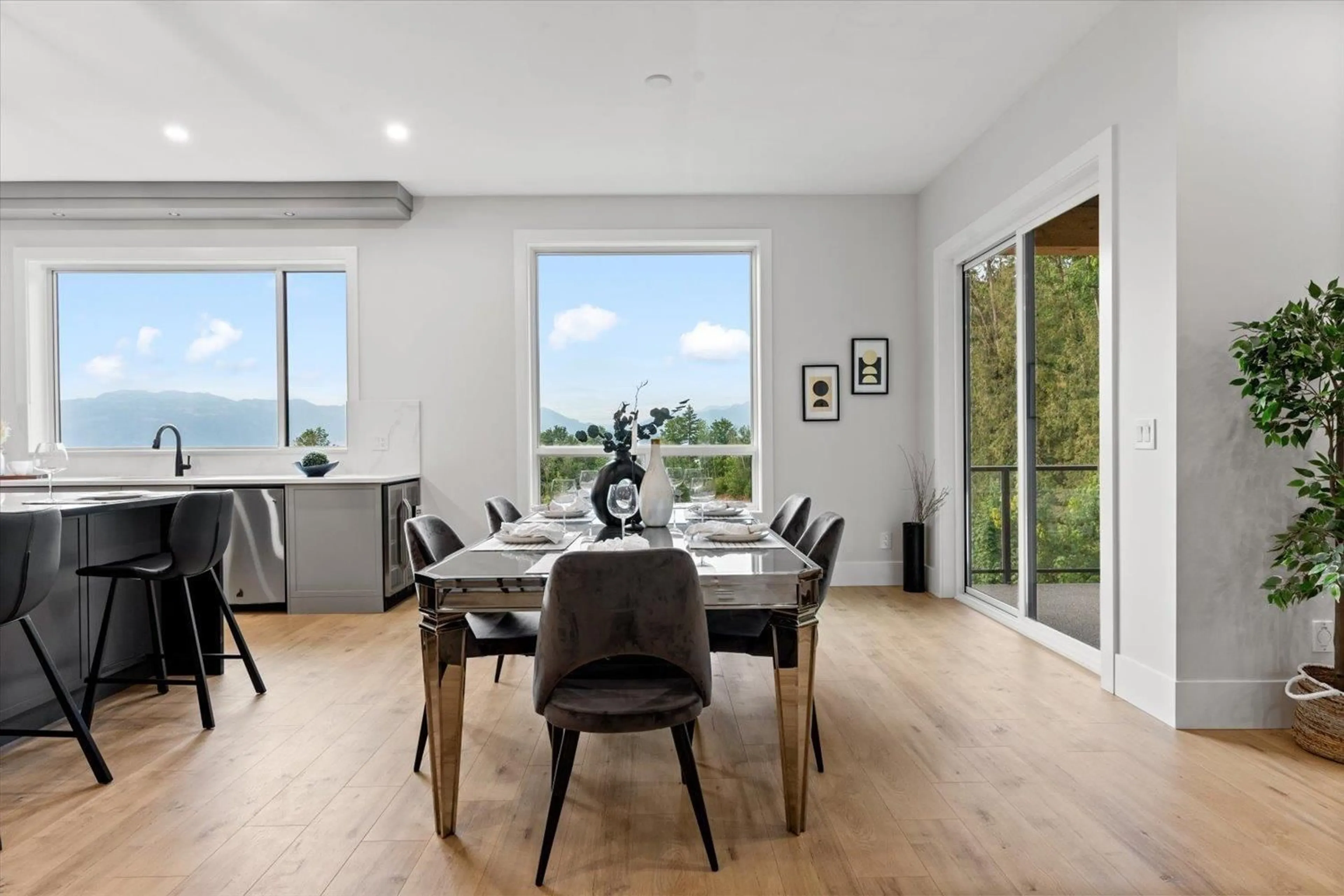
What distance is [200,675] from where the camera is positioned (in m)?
2.81

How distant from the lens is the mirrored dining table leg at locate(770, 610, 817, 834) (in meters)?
1.95

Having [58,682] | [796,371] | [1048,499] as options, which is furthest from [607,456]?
[58,682]

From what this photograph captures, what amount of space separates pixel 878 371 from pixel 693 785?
408cm

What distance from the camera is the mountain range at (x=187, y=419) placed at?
5.50 metres

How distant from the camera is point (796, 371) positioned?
211 inches

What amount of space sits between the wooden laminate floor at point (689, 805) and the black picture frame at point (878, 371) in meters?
2.51

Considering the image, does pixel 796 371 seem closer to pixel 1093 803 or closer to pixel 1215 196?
pixel 1215 196

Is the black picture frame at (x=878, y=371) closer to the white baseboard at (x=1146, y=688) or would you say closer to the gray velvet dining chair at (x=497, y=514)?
the white baseboard at (x=1146, y=688)

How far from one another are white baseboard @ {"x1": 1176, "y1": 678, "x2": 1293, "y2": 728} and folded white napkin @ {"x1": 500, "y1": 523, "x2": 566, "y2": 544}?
2.28 meters

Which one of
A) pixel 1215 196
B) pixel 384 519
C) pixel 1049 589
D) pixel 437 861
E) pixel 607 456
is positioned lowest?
pixel 437 861

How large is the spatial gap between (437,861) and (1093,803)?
182 cm

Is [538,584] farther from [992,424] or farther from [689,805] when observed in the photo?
[992,424]

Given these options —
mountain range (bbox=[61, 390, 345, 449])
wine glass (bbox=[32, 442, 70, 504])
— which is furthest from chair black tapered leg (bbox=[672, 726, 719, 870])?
mountain range (bbox=[61, 390, 345, 449])

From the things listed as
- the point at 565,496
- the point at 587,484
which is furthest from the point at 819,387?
the point at 565,496
